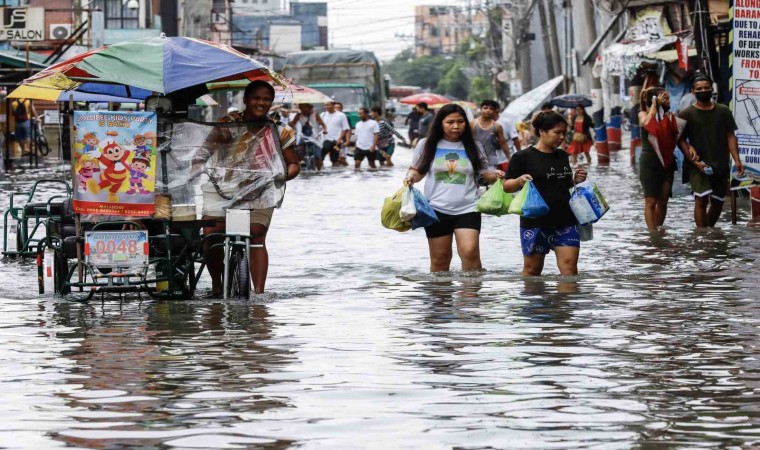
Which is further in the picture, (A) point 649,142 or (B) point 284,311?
(A) point 649,142

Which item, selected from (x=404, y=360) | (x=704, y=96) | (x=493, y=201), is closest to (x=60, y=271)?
(x=493, y=201)

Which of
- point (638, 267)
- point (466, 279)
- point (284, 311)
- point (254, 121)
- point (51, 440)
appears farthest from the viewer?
point (638, 267)

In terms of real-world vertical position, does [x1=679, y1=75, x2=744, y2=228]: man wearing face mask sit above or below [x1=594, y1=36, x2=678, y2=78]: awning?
below

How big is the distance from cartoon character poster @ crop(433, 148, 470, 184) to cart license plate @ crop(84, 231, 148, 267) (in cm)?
254

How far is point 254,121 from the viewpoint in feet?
38.6

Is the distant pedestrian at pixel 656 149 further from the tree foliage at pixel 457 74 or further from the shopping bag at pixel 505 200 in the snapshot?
the tree foliage at pixel 457 74

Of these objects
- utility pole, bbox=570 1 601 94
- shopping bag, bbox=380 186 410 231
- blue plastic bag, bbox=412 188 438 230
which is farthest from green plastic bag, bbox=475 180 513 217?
utility pole, bbox=570 1 601 94

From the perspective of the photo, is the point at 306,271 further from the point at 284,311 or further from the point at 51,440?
the point at 51,440

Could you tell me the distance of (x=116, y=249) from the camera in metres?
11.3

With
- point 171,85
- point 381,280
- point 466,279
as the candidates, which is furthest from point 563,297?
point 171,85

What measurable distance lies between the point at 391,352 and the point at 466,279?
3.87 meters

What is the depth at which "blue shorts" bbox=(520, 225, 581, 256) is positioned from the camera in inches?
482

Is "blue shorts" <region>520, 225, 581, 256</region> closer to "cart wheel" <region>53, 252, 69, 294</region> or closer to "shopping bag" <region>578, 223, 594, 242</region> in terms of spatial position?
"shopping bag" <region>578, 223, 594, 242</region>

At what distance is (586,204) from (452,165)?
116 cm
